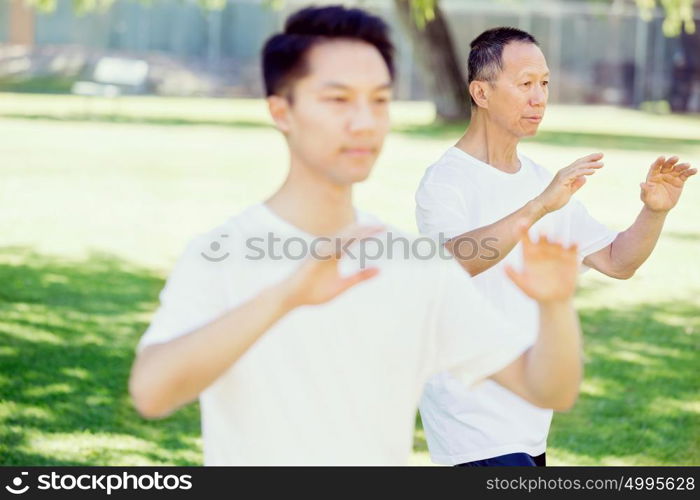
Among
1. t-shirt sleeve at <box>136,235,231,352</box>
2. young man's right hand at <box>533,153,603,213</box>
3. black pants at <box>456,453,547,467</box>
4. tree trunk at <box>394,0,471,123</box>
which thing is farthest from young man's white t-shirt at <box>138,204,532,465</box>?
tree trunk at <box>394,0,471,123</box>

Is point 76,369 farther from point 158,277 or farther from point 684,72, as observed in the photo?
point 684,72

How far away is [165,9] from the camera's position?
3706 cm

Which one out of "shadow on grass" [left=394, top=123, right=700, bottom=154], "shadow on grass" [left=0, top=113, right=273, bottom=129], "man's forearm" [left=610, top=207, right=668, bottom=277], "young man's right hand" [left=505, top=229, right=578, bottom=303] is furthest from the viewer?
"shadow on grass" [left=0, top=113, right=273, bottom=129]

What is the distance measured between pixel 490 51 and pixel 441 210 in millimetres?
648

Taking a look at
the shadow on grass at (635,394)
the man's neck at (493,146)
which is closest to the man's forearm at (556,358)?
the man's neck at (493,146)

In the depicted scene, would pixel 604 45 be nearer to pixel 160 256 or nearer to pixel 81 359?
pixel 160 256

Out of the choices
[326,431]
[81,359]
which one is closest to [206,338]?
[326,431]

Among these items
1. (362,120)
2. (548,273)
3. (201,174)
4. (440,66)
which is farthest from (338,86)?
(440,66)

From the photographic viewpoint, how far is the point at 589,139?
24109 mm

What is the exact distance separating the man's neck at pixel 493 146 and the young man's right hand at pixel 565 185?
1.76 ft

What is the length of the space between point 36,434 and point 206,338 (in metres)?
4.28

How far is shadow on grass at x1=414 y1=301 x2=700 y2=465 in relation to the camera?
639 cm

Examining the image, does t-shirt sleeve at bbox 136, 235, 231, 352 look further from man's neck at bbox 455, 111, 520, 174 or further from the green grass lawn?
the green grass lawn

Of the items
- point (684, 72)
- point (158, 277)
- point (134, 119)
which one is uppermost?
point (158, 277)
